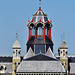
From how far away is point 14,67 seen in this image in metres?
198

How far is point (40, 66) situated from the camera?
197 metres

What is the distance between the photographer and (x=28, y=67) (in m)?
196

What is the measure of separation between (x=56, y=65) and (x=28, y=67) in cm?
769

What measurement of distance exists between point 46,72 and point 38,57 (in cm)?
637

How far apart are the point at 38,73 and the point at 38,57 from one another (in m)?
6.00

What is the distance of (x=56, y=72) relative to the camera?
195m

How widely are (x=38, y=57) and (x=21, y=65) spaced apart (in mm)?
5812

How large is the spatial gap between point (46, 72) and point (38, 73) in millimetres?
Answer: 2205

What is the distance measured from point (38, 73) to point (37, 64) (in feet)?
10.2

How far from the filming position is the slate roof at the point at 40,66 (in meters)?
196

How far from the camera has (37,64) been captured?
19762 centimetres

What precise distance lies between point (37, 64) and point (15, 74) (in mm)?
6989

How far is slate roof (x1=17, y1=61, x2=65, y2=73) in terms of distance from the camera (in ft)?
642

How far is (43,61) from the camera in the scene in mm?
198375
